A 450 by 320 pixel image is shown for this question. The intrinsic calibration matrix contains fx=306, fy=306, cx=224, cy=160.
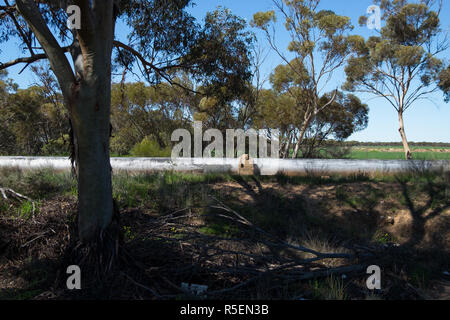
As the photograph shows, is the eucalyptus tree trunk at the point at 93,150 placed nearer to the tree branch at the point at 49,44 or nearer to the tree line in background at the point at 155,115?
the tree branch at the point at 49,44

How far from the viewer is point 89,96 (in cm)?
366

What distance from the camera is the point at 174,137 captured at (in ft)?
57.7

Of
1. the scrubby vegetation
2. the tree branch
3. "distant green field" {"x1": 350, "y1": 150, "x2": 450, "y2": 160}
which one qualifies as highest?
the tree branch

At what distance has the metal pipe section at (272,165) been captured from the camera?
8227 millimetres

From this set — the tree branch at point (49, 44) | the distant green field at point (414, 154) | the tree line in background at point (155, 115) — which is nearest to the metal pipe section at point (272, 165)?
the distant green field at point (414, 154)

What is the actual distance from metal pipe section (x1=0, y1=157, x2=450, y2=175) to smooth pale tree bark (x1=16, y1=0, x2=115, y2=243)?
4.54 m

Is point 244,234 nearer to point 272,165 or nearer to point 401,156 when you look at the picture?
point 272,165

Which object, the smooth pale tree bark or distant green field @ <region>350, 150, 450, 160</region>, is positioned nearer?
the smooth pale tree bark

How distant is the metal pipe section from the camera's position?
8227mm

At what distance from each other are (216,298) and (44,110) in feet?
69.2

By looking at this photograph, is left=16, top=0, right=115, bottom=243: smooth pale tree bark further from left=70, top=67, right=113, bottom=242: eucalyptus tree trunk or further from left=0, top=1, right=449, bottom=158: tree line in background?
left=0, top=1, right=449, bottom=158: tree line in background

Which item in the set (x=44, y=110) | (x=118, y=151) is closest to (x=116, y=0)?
(x=118, y=151)

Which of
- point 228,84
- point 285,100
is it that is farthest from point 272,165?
point 285,100

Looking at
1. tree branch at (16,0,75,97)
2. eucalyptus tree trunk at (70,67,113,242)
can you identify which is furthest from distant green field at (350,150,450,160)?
tree branch at (16,0,75,97)
